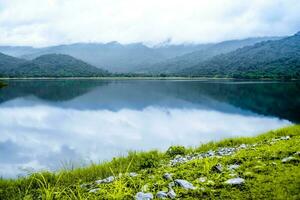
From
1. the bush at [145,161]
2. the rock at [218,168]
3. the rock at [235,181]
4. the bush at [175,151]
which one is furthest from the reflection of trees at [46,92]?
the rock at [235,181]

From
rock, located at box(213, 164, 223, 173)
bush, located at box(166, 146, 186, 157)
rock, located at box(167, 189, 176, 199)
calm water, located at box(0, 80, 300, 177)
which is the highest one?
rock, located at box(213, 164, 223, 173)

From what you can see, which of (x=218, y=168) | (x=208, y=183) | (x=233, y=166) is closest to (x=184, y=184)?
(x=208, y=183)

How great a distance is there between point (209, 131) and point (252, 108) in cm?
Result: 2403

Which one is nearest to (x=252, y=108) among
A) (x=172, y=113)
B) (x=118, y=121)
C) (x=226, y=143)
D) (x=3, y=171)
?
(x=172, y=113)

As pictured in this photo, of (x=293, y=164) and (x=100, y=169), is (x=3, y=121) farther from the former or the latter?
(x=293, y=164)

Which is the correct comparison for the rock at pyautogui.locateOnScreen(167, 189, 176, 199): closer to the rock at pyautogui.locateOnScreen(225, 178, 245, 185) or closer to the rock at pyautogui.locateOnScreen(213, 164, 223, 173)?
the rock at pyautogui.locateOnScreen(225, 178, 245, 185)

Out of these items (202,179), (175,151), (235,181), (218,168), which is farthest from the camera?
(175,151)

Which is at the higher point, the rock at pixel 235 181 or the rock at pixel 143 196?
the rock at pixel 235 181

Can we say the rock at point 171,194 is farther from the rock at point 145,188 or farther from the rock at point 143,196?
the rock at point 145,188

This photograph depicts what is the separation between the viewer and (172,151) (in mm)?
18750

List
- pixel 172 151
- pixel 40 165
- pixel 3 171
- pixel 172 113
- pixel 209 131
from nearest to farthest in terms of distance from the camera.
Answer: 1. pixel 172 151
2. pixel 3 171
3. pixel 40 165
4. pixel 209 131
5. pixel 172 113

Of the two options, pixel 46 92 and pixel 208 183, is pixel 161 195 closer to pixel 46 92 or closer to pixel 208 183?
pixel 208 183

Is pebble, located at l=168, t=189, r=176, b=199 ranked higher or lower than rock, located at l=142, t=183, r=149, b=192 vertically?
higher

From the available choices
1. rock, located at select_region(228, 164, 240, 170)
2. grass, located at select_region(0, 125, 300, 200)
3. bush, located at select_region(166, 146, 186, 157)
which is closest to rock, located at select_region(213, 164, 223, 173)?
grass, located at select_region(0, 125, 300, 200)
